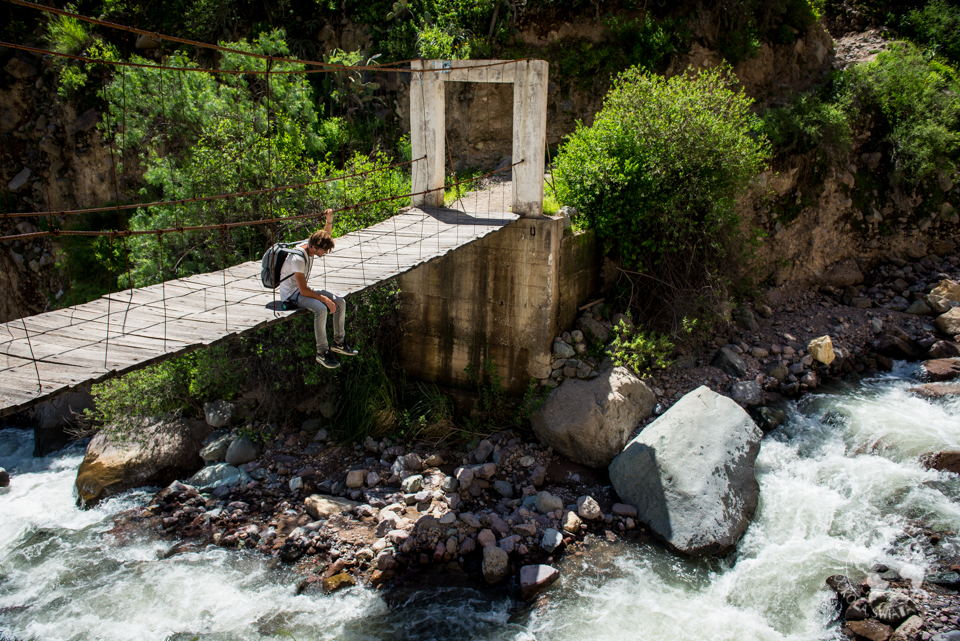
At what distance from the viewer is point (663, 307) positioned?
933 centimetres

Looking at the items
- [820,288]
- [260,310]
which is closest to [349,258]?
[260,310]

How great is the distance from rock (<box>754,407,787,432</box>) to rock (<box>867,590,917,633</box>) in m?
2.81

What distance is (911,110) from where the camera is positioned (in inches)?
452

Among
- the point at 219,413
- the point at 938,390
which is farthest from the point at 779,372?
the point at 219,413

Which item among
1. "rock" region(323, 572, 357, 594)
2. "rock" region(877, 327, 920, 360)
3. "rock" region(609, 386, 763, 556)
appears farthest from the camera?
"rock" region(877, 327, 920, 360)

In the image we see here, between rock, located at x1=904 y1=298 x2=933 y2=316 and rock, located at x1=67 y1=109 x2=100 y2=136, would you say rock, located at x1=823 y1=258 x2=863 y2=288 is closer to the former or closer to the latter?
rock, located at x1=904 y1=298 x2=933 y2=316

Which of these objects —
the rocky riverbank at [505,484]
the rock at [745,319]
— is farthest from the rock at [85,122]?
the rock at [745,319]

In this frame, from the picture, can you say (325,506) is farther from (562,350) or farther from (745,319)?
(745,319)

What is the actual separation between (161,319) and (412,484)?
368 cm

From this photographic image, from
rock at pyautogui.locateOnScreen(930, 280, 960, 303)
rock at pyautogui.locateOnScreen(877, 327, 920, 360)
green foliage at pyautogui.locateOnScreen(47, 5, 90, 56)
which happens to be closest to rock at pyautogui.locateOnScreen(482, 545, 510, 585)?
rock at pyautogui.locateOnScreen(877, 327, 920, 360)

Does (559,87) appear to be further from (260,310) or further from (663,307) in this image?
(260,310)

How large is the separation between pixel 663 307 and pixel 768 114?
415cm

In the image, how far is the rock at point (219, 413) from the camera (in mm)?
9016

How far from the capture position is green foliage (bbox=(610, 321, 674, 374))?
28.5 feet
